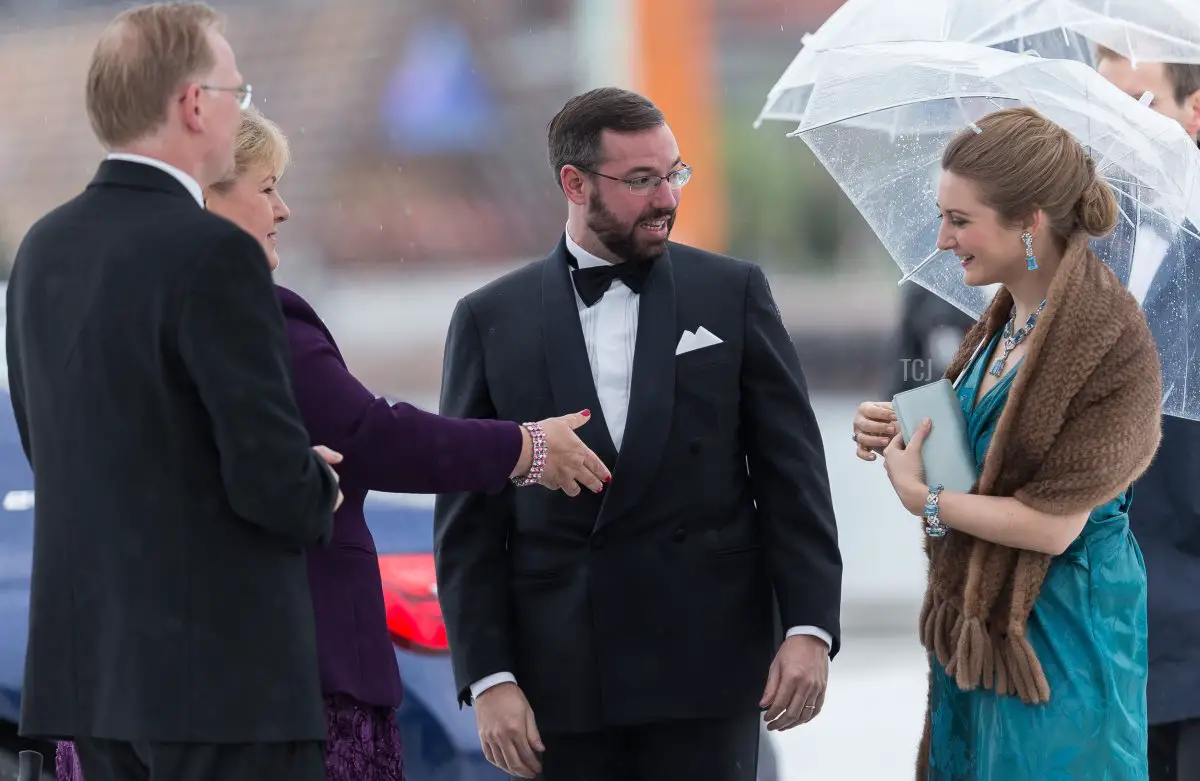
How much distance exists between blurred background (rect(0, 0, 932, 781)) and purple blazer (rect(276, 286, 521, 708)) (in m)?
9.17

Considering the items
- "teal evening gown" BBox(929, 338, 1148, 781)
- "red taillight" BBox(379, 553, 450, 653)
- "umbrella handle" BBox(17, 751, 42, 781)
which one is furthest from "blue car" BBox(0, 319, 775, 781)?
"teal evening gown" BBox(929, 338, 1148, 781)

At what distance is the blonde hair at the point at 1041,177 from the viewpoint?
2.69 m

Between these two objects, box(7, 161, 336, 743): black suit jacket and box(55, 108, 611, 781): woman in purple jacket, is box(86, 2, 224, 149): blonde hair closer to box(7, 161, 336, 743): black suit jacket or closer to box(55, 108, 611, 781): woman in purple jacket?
box(7, 161, 336, 743): black suit jacket

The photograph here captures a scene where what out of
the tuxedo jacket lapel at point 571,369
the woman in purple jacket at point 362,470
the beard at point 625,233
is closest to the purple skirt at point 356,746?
the woman in purple jacket at point 362,470

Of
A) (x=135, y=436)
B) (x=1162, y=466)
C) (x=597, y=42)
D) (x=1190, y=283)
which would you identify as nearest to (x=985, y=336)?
(x=1190, y=283)

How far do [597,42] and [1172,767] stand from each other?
417 inches

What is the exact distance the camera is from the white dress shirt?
2.78 m

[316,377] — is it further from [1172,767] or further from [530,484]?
[1172,767]

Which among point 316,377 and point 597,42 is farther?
point 597,42

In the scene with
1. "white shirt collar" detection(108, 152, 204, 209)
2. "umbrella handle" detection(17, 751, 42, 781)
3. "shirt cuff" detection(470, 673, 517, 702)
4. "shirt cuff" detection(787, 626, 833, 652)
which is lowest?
"umbrella handle" detection(17, 751, 42, 781)

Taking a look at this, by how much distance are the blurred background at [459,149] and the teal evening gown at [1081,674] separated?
352 inches

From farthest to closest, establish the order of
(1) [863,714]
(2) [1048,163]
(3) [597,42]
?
(3) [597,42]
(1) [863,714]
(2) [1048,163]

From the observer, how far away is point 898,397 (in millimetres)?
2830

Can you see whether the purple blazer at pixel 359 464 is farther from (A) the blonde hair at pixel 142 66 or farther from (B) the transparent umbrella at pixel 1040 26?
(B) the transparent umbrella at pixel 1040 26
